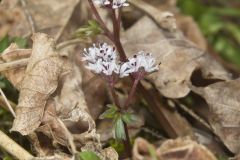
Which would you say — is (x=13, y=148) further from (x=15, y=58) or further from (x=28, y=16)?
(x=28, y=16)

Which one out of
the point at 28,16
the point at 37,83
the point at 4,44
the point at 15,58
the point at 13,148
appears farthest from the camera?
the point at 28,16

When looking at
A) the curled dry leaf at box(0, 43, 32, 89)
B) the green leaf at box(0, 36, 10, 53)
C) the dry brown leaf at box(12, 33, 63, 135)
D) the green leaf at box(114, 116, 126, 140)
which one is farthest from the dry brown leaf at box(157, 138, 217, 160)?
the green leaf at box(0, 36, 10, 53)

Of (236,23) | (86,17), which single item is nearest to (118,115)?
(86,17)

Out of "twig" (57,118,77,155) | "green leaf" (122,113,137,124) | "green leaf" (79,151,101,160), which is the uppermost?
"green leaf" (122,113,137,124)

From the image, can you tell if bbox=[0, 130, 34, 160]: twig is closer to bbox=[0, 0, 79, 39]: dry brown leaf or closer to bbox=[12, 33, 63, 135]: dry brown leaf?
bbox=[12, 33, 63, 135]: dry brown leaf

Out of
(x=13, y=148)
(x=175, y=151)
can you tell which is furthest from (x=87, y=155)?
(x=175, y=151)

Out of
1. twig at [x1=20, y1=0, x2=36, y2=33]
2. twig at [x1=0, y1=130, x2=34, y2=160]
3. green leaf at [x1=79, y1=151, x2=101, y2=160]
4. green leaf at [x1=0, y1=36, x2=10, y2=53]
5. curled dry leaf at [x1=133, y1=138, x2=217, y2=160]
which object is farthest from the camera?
twig at [x1=20, y1=0, x2=36, y2=33]

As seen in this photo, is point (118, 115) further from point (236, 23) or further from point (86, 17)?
point (236, 23)
